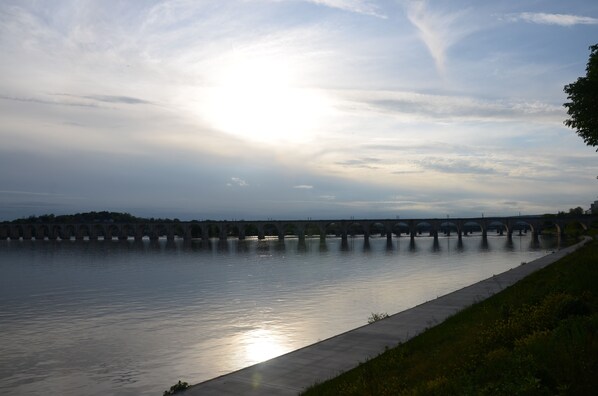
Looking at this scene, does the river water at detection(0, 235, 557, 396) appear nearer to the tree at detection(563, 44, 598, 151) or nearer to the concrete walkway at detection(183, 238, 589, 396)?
the concrete walkway at detection(183, 238, 589, 396)

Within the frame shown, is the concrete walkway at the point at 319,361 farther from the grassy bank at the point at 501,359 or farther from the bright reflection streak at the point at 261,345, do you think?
the bright reflection streak at the point at 261,345

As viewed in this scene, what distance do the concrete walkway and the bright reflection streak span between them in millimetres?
3196

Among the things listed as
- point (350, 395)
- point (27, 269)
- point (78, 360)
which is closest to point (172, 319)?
point (78, 360)

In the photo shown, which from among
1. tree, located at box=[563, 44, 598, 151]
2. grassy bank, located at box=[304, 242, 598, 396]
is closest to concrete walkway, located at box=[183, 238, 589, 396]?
grassy bank, located at box=[304, 242, 598, 396]

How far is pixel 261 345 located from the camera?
25.4 meters

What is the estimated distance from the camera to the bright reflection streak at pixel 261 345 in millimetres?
23239

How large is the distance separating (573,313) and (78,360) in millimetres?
19602

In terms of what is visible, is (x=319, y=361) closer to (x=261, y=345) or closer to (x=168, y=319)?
(x=261, y=345)

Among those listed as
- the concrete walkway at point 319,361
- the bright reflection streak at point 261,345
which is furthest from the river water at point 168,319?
the concrete walkway at point 319,361

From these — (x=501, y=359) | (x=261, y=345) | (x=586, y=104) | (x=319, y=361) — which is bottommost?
(x=261, y=345)

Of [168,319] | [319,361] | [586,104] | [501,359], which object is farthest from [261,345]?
[586,104]

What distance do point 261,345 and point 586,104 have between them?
29297 millimetres

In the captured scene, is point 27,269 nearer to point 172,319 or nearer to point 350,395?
point 172,319

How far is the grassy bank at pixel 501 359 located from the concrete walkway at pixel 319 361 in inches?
48.1
